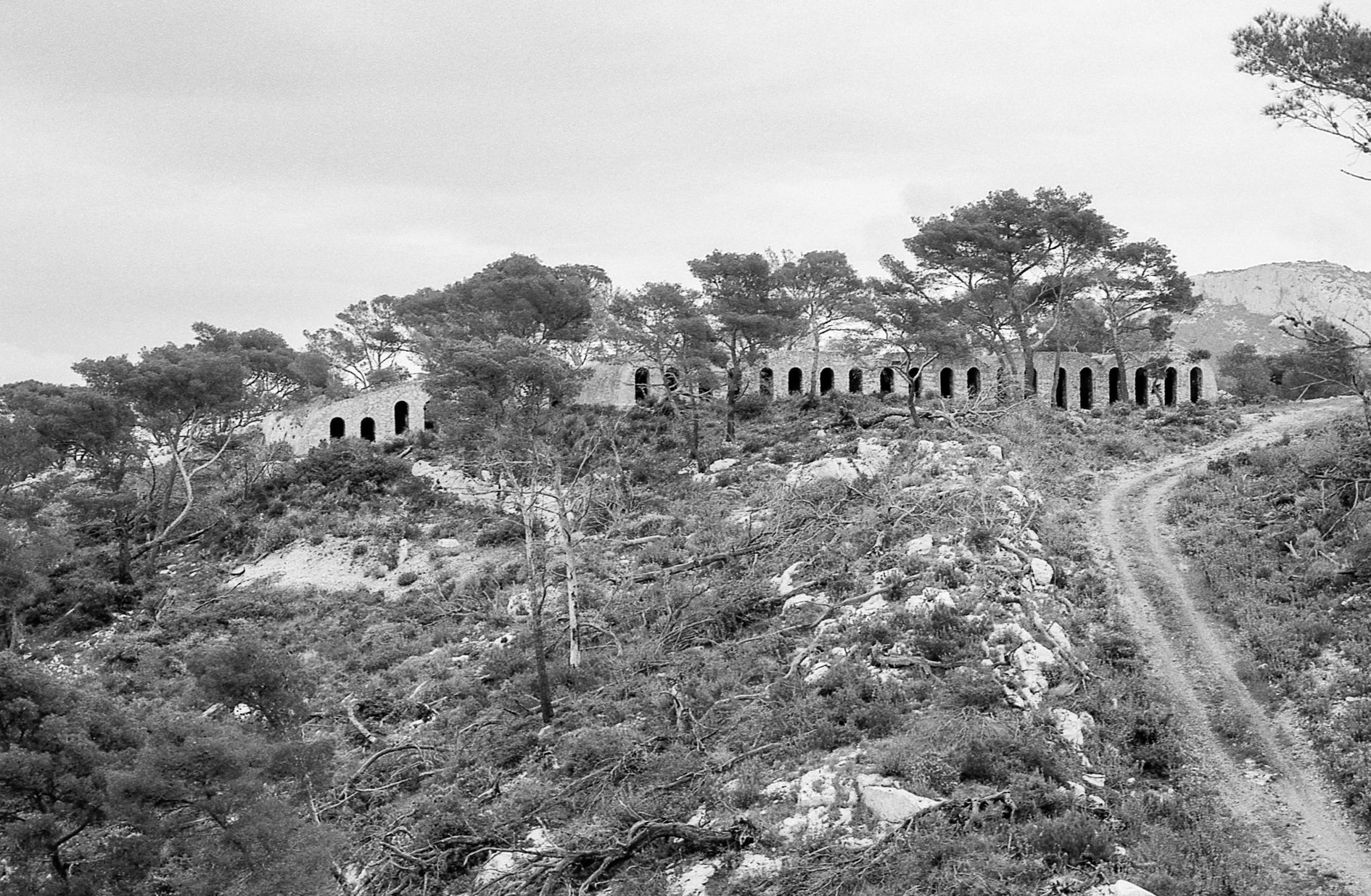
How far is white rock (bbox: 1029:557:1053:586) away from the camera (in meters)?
14.1

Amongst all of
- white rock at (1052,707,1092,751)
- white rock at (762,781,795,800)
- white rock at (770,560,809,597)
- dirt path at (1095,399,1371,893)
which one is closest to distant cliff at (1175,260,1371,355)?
dirt path at (1095,399,1371,893)

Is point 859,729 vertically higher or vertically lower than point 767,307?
lower

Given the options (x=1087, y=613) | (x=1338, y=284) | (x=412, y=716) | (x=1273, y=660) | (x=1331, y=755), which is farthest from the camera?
(x=1338, y=284)

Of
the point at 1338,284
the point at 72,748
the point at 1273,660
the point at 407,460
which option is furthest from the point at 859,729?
the point at 1338,284

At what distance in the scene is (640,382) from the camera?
39.4 meters

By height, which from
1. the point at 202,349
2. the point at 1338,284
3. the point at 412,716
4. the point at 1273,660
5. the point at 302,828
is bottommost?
the point at 412,716

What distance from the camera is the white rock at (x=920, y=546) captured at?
15.0 m

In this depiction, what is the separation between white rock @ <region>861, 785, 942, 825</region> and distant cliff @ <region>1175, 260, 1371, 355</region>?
92923 mm

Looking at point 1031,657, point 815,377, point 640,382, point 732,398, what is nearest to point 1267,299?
point 815,377

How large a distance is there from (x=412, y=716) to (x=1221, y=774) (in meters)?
12.7

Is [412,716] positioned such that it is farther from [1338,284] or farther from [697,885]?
[1338,284]

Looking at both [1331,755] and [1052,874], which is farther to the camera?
[1331,755]

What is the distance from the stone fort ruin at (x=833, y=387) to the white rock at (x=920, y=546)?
67.8 feet

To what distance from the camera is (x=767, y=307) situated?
3200 centimetres
